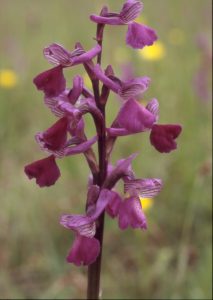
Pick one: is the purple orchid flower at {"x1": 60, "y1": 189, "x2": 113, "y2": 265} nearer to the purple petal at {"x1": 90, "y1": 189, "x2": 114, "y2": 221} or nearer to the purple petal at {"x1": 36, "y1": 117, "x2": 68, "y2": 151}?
the purple petal at {"x1": 90, "y1": 189, "x2": 114, "y2": 221}

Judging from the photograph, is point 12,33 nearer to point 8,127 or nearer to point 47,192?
point 8,127

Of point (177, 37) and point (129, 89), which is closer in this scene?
point (129, 89)

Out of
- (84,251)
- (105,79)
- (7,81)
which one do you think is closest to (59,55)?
(105,79)

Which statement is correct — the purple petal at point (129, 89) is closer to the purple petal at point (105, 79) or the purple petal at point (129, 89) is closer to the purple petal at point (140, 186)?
the purple petal at point (105, 79)

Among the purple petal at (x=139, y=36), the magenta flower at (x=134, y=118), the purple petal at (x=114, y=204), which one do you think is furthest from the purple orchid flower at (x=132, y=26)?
the purple petal at (x=114, y=204)

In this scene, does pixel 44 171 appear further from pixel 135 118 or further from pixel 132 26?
pixel 132 26

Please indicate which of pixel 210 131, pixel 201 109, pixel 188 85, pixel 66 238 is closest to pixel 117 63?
pixel 188 85

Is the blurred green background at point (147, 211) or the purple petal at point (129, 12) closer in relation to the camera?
the purple petal at point (129, 12)
